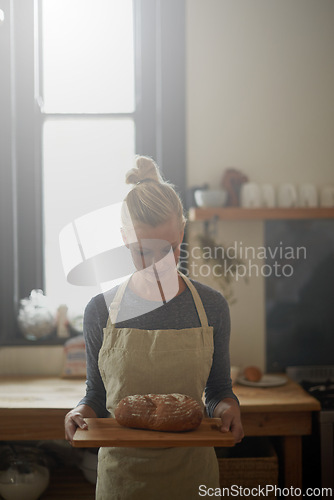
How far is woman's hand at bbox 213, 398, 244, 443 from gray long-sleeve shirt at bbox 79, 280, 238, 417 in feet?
0.15

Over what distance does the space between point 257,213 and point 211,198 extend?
9.3 inches

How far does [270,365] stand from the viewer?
2.58 m

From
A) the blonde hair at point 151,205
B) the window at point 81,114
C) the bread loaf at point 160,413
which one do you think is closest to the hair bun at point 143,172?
the blonde hair at point 151,205

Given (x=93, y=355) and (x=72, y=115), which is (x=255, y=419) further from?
(x=72, y=115)

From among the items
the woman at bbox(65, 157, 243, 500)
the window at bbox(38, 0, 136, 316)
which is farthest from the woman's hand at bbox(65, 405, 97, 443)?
the window at bbox(38, 0, 136, 316)

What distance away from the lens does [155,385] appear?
1.38m

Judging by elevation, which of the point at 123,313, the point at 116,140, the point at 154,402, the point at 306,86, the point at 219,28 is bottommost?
the point at 154,402

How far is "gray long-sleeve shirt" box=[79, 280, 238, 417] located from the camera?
1385 mm

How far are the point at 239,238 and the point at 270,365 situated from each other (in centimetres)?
69

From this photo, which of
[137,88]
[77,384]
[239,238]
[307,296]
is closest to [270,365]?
[307,296]

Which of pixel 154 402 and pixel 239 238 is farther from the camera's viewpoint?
pixel 239 238

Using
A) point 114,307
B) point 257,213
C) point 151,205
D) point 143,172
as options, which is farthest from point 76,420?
point 257,213

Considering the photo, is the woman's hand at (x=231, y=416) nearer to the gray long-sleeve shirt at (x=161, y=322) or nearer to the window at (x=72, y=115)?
the gray long-sleeve shirt at (x=161, y=322)

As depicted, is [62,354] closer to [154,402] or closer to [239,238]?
[239,238]
